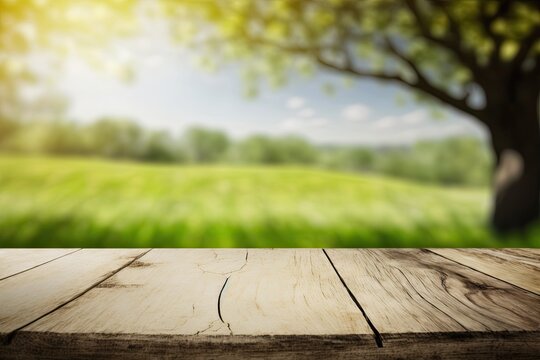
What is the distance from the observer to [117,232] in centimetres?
391

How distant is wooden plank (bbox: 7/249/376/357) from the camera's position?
1.86 ft

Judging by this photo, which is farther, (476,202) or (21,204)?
(476,202)

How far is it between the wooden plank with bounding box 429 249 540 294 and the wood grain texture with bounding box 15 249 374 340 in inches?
15.8

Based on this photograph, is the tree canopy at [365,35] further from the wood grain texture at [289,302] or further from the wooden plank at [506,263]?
the wood grain texture at [289,302]

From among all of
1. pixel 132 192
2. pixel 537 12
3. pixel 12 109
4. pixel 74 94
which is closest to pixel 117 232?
pixel 132 192

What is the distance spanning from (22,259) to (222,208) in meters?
3.07

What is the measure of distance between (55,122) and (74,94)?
18.7 inches

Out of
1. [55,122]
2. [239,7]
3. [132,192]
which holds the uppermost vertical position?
[239,7]

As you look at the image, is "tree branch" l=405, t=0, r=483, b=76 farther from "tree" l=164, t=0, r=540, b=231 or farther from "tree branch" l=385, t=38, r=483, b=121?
"tree branch" l=385, t=38, r=483, b=121

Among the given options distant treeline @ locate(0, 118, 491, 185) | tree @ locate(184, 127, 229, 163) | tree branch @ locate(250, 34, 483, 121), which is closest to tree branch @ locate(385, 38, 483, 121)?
tree branch @ locate(250, 34, 483, 121)

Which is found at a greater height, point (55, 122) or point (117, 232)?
point (55, 122)

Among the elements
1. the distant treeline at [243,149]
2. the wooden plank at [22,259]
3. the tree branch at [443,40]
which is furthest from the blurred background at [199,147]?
the wooden plank at [22,259]

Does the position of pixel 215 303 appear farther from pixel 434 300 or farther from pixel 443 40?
pixel 443 40

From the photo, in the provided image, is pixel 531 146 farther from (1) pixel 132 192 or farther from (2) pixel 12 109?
(2) pixel 12 109
